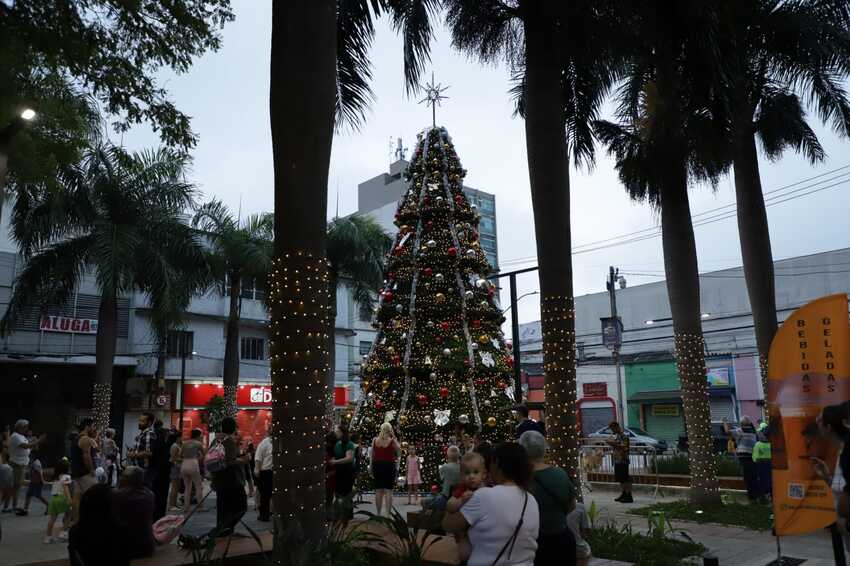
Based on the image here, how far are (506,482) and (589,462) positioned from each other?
16.8m

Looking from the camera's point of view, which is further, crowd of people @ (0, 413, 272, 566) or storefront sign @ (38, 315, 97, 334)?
storefront sign @ (38, 315, 97, 334)

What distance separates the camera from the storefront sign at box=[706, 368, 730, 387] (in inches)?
1428

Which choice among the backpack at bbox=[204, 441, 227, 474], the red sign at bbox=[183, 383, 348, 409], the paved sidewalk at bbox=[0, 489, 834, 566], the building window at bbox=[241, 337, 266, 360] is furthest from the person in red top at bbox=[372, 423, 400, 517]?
the building window at bbox=[241, 337, 266, 360]

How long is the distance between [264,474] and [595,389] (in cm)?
3325

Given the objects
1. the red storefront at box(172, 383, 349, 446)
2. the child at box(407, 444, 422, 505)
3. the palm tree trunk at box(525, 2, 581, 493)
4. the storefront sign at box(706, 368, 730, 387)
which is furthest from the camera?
the storefront sign at box(706, 368, 730, 387)

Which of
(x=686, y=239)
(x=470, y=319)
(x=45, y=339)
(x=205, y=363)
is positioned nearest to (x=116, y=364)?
(x=45, y=339)

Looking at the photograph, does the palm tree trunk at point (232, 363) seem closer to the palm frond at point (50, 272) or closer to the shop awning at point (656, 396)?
the palm frond at point (50, 272)

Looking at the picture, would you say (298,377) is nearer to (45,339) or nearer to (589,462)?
(589,462)

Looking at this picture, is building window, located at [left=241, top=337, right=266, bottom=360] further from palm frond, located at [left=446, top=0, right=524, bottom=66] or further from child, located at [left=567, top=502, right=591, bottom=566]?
child, located at [left=567, top=502, right=591, bottom=566]

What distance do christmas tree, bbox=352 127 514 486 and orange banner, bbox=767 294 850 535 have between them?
777 cm

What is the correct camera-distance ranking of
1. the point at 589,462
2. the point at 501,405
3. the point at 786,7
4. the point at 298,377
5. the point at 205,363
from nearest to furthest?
1. the point at 298,377
2. the point at 786,7
3. the point at 501,405
4. the point at 589,462
5. the point at 205,363

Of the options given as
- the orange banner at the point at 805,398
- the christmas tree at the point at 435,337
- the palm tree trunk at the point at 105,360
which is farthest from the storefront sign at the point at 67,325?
the orange banner at the point at 805,398

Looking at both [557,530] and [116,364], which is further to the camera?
[116,364]

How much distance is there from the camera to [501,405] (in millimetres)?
15352
